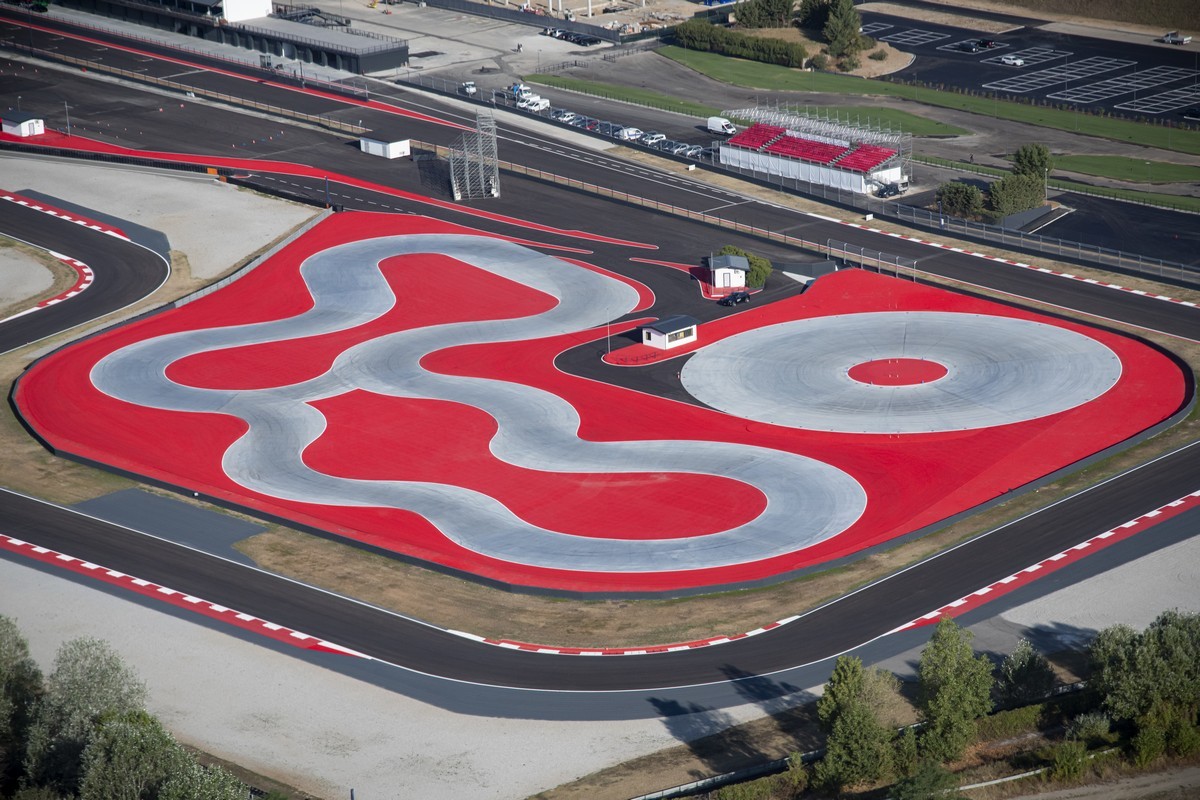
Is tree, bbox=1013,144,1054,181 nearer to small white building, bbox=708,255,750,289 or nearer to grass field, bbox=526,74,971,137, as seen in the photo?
grass field, bbox=526,74,971,137

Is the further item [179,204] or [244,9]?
[244,9]

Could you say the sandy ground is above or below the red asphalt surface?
above

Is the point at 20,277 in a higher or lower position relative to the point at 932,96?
lower

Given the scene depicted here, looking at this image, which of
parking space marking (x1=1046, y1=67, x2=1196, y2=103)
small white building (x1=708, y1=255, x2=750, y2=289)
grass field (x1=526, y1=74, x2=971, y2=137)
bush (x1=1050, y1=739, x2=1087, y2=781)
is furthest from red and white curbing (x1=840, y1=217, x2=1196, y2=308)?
bush (x1=1050, y1=739, x2=1087, y2=781)

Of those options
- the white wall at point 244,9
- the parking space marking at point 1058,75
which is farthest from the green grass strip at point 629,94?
the white wall at point 244,9

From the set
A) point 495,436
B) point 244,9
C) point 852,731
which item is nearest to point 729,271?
point 495,436

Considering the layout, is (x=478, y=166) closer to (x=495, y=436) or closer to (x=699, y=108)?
(x=699, y=108)

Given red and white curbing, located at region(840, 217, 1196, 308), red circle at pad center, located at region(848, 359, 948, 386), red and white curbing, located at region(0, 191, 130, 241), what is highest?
red and white curbing, located at region(0, 191, 130, 241)

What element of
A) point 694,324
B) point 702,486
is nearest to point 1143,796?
point 702,486
